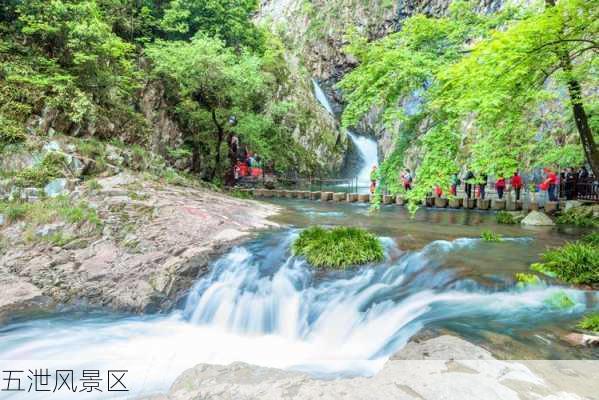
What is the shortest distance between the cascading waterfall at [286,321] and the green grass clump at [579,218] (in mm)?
8448

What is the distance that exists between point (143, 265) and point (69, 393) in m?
3.81

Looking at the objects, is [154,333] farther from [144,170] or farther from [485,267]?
[144,170]

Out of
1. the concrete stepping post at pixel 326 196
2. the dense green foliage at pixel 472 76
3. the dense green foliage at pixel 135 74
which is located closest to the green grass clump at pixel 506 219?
the dense green foliage at pixel 472 76

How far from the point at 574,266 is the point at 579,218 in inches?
329

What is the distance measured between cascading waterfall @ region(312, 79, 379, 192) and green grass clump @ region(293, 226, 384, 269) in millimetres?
24311

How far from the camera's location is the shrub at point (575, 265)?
751cm

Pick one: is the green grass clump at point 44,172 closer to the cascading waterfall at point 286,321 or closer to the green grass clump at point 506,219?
the cascading waterfall at point 286,321


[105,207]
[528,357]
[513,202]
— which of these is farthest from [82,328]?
[513,202]

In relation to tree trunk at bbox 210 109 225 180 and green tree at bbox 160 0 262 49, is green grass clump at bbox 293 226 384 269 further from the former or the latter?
green tree at bbox 160 0 262 49

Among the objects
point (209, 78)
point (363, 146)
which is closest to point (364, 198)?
point (209, 78)

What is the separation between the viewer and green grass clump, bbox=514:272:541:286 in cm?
757

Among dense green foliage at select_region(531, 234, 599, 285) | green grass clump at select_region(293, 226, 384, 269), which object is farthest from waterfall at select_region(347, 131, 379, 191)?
dense green foliage at select_region(531, 234, 599, 285)

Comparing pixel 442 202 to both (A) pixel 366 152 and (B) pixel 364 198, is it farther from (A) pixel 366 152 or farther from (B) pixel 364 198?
(A) pixel 366 152

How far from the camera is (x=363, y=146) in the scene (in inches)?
1441
